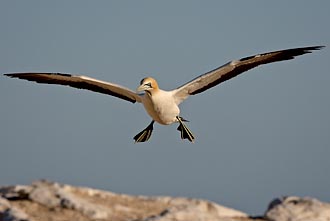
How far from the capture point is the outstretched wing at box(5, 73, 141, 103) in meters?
20.9

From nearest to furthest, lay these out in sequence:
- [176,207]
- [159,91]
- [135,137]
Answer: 1. [159,91]
2. [135,137]
3. [176,207]

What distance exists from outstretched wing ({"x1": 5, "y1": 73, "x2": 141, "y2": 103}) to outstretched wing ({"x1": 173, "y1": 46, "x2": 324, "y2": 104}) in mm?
852

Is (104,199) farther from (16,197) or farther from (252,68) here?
(252,68)

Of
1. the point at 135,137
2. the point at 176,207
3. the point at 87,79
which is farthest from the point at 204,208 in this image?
the point at 87,79

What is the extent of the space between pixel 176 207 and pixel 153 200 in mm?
1265

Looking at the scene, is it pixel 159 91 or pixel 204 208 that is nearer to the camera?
pixel 159 91

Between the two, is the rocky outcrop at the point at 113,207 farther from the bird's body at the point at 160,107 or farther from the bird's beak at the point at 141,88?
the bird's beak at the point at 141,88

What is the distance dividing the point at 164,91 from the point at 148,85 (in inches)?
19.1

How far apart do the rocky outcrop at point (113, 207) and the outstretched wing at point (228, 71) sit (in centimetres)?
434

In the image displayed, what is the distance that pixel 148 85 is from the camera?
20.2 metres

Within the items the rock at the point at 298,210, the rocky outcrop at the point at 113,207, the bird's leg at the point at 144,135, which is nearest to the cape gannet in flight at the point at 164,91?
Result: the bird's leg at the point at 144,135

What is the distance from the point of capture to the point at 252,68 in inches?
826

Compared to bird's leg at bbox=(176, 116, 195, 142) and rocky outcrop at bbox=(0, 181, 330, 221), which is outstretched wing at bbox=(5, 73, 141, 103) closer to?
bird's leg at bbox=(176, 116, 195, 142)

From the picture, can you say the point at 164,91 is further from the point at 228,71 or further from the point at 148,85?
the point at 228,71
